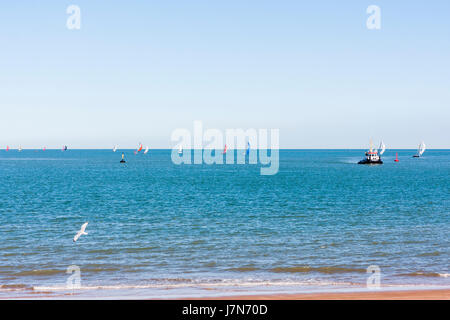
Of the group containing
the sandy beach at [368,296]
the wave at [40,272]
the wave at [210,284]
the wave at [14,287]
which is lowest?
the wave at [40,272]

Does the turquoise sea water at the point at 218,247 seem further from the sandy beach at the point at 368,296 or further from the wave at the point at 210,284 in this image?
the sandy beach at the point at 368,296

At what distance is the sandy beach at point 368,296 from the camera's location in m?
16.6

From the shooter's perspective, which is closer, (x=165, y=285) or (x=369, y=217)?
(x=165, y=285)

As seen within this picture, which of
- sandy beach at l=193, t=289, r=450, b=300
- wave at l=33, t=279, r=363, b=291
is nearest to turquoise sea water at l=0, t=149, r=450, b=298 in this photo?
wave at l=33, t=279, r=363, b=291

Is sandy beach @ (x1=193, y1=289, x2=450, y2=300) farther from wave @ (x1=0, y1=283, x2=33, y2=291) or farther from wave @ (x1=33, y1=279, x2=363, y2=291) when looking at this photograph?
wave @ (x1=0, y1=283, x2=33, y2=291)

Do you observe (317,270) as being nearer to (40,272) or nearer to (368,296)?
(368,296)

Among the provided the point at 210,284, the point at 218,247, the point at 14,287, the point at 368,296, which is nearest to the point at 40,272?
the point at 14,287

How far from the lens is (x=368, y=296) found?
17.0 m

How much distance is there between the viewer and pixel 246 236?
31.1 metres

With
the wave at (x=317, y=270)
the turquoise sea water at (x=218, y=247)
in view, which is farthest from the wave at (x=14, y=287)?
the wave at (x=317, y=270)

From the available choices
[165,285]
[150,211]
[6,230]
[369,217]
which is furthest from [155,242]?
[369,217]

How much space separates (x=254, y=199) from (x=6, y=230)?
96.8 feet

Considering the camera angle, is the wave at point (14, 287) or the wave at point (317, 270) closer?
the wave at point (14, 287)
